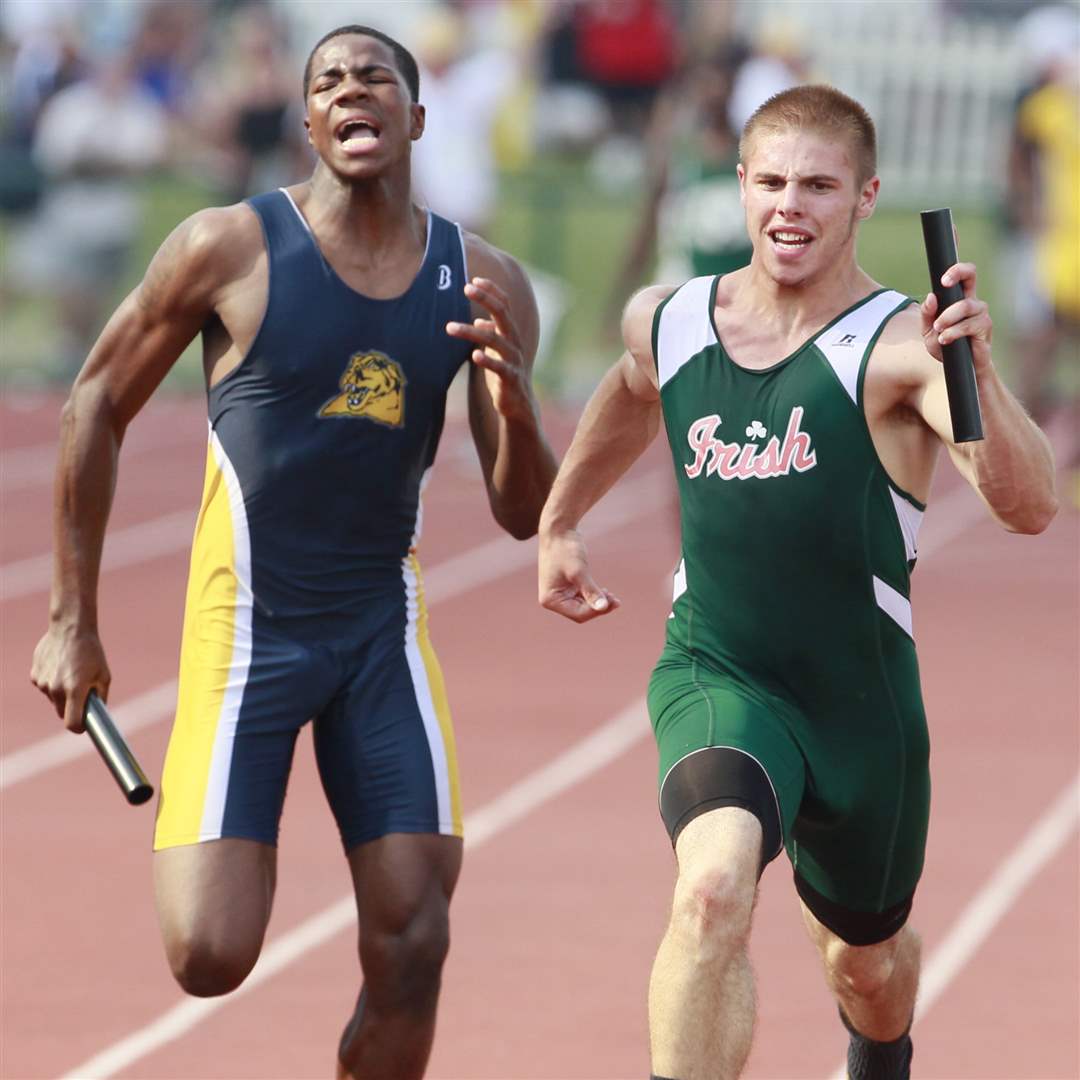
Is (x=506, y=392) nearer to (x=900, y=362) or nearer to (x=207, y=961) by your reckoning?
(x=900, y=362)

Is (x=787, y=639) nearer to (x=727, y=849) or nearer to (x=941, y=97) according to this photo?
(x=727, y=849)

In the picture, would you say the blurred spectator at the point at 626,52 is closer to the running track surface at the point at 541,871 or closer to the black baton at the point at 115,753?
the running track surface at the point at 541,871

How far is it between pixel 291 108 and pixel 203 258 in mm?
15439

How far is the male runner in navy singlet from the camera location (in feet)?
16.6

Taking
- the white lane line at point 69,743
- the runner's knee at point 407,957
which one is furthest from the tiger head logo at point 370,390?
the white lane line at point 69,743

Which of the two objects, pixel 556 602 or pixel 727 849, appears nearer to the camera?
pixel 727 849

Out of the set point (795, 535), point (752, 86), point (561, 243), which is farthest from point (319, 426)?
point (561, 243)

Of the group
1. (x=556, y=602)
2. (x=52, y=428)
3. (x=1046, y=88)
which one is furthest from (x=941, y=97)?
(x=556, y=602)

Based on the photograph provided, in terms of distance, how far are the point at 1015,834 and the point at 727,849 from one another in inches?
162

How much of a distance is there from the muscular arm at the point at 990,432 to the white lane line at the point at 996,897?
2169mm

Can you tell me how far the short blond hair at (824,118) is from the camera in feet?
15.8

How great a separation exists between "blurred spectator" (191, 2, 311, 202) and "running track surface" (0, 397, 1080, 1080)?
718cm

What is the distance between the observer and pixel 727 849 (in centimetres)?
452

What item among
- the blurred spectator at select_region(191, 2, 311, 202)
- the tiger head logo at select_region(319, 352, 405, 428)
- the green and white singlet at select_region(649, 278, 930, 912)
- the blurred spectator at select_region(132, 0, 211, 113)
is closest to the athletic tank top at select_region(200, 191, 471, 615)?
the tiger head logo at select_region(319, 352, 405, 428)
